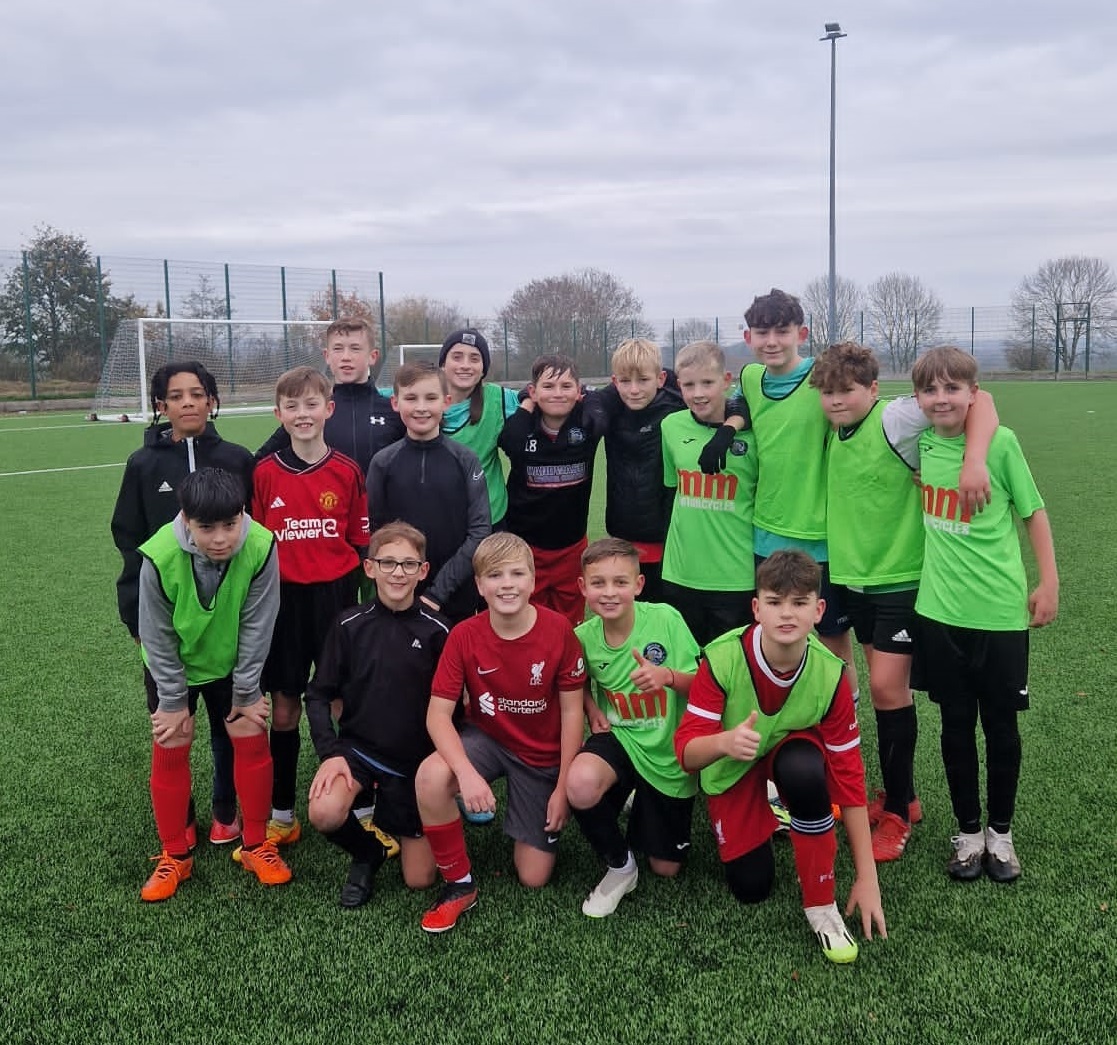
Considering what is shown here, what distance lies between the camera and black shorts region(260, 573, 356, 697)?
330 centimetres

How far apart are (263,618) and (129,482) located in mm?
662

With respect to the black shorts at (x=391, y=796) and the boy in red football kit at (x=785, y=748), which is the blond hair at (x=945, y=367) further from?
the black shorts at (x=391, y=796)

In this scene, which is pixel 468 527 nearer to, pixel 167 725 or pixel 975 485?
pixel 167 725

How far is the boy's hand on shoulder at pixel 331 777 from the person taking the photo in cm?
280

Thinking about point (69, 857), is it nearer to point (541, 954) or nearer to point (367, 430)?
point (541, 954)

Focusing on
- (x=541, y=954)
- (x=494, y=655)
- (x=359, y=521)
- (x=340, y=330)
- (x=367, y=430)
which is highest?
(x=340, y=330)

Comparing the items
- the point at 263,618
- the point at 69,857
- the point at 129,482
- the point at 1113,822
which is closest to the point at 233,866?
the point at 69,857

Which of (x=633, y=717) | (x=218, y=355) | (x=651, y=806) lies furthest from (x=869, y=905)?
(x=218, y=355)

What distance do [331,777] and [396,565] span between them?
0.66 meters

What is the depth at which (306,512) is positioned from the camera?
3311 mm

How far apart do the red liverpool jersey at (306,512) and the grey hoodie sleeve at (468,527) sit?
37 cm

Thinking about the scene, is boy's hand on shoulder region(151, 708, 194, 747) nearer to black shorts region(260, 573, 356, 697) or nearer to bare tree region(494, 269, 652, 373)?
black shorts region(260, 573, 356, 697)

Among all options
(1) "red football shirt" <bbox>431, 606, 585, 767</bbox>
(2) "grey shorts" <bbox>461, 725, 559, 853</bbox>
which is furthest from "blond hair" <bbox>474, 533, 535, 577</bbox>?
(2) "grey shorts" <bbox>461, 725, 559, 853</bbox>

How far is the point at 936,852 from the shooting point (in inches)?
118
